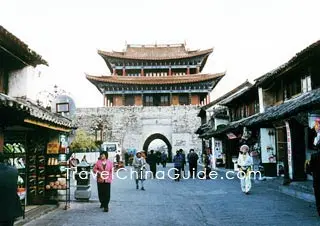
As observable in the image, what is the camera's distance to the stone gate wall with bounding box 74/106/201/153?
135 ft

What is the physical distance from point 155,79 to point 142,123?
5157 mm

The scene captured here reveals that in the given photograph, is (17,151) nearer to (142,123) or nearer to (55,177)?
(55,177)

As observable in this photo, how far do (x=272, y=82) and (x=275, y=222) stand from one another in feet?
37.6

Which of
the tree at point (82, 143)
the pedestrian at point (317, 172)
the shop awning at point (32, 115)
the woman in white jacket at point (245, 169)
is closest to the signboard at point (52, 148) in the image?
the shop awning at point (32, 115)

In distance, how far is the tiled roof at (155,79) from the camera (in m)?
42.4

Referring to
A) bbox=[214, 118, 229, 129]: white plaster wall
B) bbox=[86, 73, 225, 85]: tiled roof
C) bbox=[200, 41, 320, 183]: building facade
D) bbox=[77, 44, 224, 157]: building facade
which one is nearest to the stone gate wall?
bbox=[77, 44, 224, 157]: building facade

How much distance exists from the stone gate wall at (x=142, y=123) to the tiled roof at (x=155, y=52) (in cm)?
637

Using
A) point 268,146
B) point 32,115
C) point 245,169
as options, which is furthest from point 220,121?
point 32,115

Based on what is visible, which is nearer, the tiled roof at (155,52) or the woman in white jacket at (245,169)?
the woman in white jacket at (245,169)

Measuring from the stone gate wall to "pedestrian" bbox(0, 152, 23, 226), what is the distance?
35.6m

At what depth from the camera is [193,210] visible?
9.75 m

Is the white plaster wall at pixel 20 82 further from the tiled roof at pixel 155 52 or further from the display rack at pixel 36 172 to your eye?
the tiled roof at pixel 155 52

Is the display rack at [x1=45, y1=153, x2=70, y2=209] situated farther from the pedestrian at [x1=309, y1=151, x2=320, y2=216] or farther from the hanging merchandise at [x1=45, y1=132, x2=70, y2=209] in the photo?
the pedestrian at [x1=309, y1=151, x2=320, y2=216]

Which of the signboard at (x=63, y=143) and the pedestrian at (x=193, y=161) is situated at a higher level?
the signboard at (x=63, y=143)
